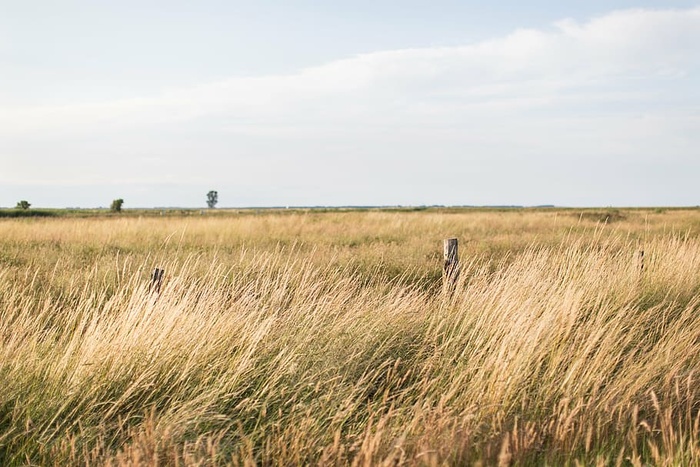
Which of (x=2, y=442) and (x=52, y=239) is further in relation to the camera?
(x=52, y=239)

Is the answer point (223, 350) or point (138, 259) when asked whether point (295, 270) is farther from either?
point (223, 350)

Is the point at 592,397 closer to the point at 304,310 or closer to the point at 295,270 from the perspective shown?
the point at 304,310

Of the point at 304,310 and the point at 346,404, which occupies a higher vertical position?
the point at 304,310

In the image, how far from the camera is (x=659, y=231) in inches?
842

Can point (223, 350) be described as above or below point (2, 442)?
above

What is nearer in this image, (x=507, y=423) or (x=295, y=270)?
(x=507, y=423)

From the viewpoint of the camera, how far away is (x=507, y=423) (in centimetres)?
332

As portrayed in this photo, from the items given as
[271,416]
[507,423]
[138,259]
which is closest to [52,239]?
[138,259]

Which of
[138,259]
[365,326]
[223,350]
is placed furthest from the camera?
[138,259]

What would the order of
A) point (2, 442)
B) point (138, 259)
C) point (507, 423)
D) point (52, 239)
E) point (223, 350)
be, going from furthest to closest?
1. point (52, 239)
2. point (138, 259)
3. point (223, 350)
4. point (507, 423)
5. point (2, 442)

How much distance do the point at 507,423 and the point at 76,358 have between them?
272 centimetres

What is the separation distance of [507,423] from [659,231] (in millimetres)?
20959

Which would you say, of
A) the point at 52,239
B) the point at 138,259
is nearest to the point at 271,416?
the point at 138,259

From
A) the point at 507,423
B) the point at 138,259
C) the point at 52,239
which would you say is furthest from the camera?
the point at 52,239
